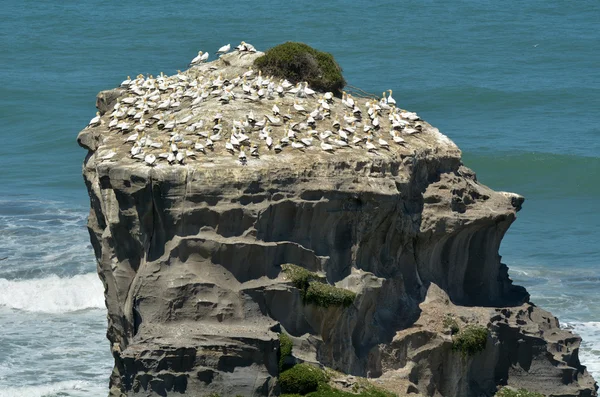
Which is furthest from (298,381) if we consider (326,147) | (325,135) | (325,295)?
(325,135)

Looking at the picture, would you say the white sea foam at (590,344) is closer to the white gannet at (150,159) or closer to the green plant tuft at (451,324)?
the green plant tuft at (451,324)

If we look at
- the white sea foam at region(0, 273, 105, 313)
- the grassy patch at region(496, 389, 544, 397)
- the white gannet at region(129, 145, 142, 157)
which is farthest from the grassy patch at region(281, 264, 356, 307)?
the white sea foam at region(0, 273, 105, 313)

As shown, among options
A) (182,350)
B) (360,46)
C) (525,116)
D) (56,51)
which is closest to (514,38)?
(360,46)

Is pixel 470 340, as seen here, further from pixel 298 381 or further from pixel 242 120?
pixel 242 120

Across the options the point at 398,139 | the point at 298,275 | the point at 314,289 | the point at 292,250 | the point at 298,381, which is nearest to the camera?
the point at 298,381

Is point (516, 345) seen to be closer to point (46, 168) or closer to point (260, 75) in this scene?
point (260, 75)

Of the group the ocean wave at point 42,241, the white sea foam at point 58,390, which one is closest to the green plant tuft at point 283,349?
the white sea foam at point 58,390

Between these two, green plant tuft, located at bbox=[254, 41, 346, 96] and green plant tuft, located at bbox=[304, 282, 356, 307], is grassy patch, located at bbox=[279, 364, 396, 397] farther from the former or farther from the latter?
green plant tuft, located at bbox=[254, 41, 346, 96]
